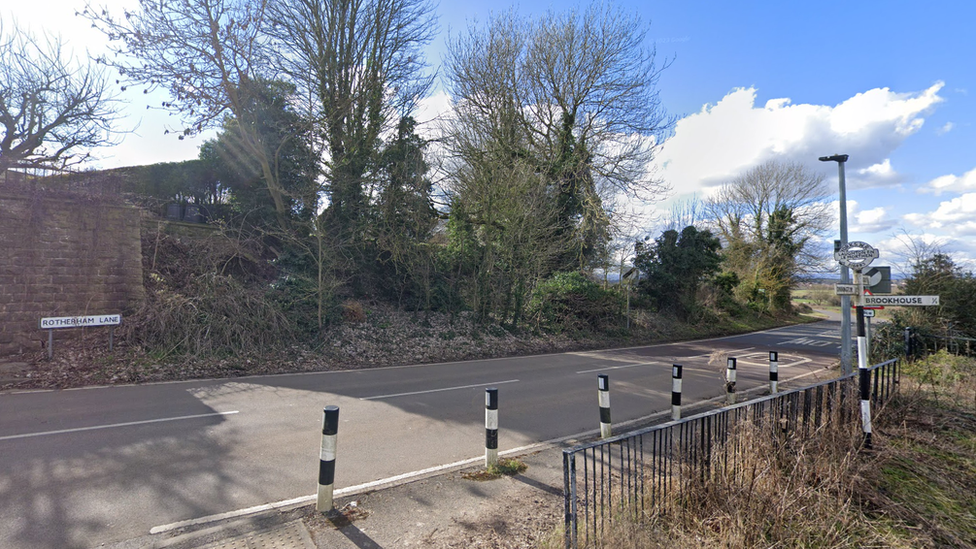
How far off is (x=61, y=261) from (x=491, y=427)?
11.7m

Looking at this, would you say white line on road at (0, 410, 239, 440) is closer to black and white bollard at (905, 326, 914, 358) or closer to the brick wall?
the brick wall

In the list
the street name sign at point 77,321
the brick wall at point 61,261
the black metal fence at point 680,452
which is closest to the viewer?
the black metal fence at point 680,452

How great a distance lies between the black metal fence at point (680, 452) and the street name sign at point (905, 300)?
1454 millimetres

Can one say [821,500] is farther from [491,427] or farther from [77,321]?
[77,321]

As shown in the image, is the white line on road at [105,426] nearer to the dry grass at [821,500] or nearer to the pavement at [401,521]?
the pavement at [401,521]

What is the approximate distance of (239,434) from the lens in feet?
19.6

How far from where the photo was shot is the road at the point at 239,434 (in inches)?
159

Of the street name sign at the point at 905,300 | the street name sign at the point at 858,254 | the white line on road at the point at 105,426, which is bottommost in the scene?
the white line on road at the point at 105,426

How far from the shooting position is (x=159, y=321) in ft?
34.1

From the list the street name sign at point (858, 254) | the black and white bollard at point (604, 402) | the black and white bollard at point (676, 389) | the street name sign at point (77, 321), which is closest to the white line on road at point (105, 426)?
the street name sign at point (77, 321)

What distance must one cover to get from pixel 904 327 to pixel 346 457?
13.8m

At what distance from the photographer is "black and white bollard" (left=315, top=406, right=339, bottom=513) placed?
3.92 meters

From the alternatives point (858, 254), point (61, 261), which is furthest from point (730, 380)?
point (61, 261)

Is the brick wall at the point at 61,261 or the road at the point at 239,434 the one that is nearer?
the road at the point at 239,434
